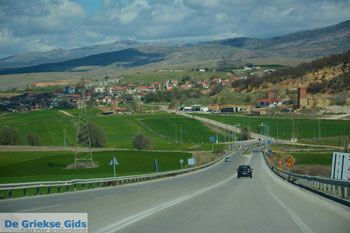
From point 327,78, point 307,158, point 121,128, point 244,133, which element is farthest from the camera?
point 327,78

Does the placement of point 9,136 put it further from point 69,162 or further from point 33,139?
point 69,162

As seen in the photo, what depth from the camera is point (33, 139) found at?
297ft

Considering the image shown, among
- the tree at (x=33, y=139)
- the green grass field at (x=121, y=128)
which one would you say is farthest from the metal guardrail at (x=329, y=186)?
the green grass field at (x=121, y=128)

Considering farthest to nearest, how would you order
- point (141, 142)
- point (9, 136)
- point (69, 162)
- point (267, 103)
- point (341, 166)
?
point (267, 103) < point (141, 142) < point (9, 136) < point (69, 162) < point (341, 166)

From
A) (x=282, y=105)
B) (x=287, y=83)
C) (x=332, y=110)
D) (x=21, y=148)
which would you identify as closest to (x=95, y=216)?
(x=21, y=148)

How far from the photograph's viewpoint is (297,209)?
51.2ft

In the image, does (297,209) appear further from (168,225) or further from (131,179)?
(131,179)

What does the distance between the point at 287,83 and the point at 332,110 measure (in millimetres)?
53420

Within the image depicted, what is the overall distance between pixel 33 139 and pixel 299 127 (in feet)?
230

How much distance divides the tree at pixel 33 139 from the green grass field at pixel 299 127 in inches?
2298

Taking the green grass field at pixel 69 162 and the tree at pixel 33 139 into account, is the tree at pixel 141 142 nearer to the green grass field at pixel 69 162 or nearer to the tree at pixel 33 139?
the green grass field at pixel 69 162

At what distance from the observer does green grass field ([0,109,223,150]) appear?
96312 mm

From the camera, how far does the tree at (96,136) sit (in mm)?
94125

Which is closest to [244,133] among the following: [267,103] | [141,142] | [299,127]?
[299,127]
